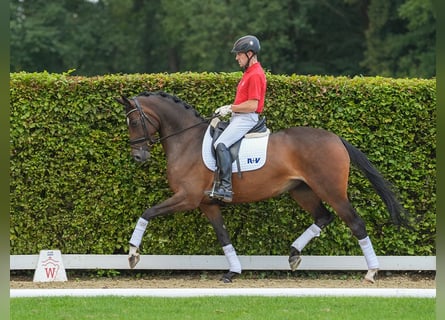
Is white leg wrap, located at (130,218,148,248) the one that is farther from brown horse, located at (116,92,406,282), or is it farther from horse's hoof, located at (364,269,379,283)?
horse's hoof, located at (364,269,379,283)

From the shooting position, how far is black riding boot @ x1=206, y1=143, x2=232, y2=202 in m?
8.24

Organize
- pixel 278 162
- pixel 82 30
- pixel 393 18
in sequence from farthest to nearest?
pixel 82 30
pixel 393 18
pixel 278 162

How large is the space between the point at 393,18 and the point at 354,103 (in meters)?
23.3

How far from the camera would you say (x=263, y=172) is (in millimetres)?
8430

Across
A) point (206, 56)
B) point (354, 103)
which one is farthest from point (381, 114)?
point (206, 56)

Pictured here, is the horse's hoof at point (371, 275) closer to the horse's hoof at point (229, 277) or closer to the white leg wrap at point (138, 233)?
the horse's hoof at point (229, 277)

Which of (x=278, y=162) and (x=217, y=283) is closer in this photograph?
(x=278, y=162)

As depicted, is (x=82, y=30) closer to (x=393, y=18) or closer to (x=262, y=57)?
(x=262, y=57)

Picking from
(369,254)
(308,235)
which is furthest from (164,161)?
(369,254)

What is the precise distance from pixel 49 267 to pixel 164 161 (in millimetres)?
1934

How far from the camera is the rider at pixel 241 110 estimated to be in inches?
322

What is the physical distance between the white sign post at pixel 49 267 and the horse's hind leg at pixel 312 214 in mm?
2834

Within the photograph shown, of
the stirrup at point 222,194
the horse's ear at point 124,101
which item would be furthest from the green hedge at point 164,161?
the stirrup at point 222,194

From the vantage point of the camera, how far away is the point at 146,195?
9367mm
